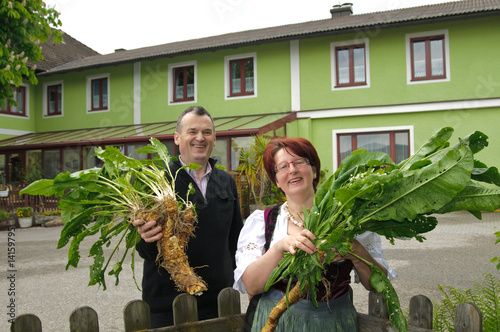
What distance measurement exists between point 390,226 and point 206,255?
1.21m

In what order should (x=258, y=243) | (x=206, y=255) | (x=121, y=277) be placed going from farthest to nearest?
(x=121, y=277) → (x=206, y=255) → (x=258, y=243)

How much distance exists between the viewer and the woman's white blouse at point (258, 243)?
2080 millimetres

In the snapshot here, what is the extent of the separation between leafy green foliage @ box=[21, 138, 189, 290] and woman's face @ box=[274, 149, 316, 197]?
62cm

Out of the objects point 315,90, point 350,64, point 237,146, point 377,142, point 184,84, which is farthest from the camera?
point 184,84

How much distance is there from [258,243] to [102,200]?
999mm

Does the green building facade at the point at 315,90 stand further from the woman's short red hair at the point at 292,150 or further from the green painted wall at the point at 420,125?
the woman's short red hair at the point at 292,150

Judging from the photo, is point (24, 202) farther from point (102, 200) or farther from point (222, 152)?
point (102, 200)

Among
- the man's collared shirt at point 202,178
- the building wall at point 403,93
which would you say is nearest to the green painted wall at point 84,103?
the building wall at point 403,93

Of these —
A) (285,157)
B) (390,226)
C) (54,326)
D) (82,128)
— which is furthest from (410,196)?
(82,128)

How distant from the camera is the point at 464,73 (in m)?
15.4

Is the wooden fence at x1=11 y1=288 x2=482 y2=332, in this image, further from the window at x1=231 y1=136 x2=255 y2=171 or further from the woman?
the window at x1=231 y1=136 x2=255 y2=171

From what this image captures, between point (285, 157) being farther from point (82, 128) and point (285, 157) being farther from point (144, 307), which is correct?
point (82, 128)

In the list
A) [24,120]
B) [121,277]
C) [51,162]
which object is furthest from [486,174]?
[24,120]

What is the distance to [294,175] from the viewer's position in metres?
2.15
